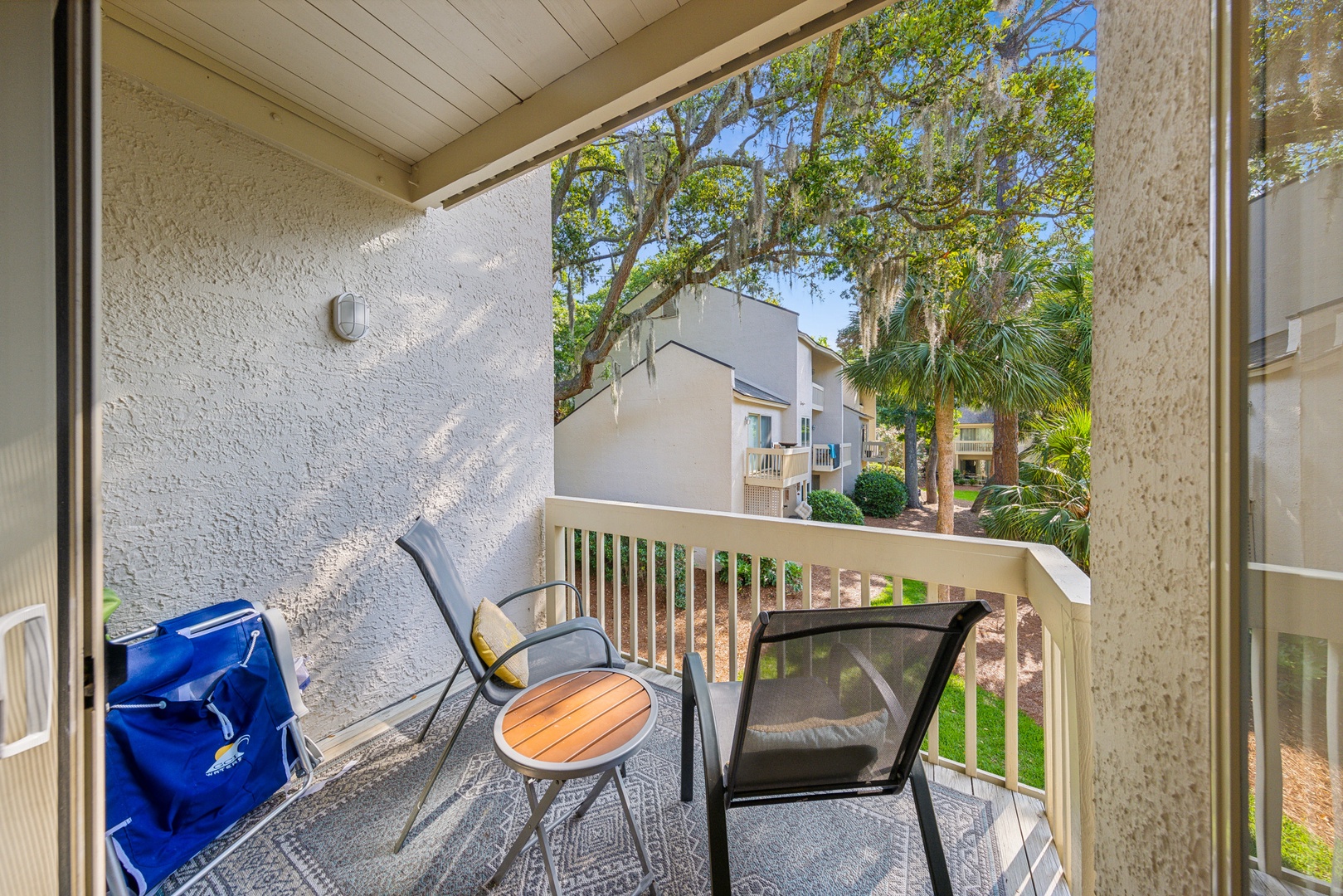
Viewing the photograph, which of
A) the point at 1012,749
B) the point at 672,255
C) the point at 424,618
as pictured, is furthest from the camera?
the point at 672,255

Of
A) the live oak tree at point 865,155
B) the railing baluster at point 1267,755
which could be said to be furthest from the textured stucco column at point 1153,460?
the live oak tree at point 865,155

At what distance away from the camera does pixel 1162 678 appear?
612 mm

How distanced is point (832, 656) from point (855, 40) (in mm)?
5424

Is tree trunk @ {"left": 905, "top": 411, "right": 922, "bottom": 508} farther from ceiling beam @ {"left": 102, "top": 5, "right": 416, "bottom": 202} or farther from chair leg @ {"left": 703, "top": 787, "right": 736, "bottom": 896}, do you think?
chair leg @ {"left": 703, "top": 787, "right": 736, "bottom": 896}

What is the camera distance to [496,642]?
6.42 feet

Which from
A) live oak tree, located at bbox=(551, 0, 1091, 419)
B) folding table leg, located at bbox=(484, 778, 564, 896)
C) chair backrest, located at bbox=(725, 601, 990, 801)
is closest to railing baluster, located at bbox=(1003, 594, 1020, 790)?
chair backrest, located at bbox=(725, 601, 990, 801)

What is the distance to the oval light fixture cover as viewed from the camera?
220 cm

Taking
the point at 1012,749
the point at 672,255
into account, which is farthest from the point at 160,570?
the point at 672,255

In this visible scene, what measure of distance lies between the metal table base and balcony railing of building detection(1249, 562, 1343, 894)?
128 centimetres

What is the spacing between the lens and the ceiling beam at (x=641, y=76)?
1.46 m

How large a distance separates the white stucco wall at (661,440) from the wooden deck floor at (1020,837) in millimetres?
6612

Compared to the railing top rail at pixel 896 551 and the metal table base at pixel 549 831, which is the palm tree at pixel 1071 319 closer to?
the railing top rail at pixel 896 551

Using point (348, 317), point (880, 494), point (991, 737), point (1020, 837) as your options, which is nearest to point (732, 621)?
point (1020, 837)

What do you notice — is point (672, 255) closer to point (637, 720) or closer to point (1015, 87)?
point (1015, 87)
